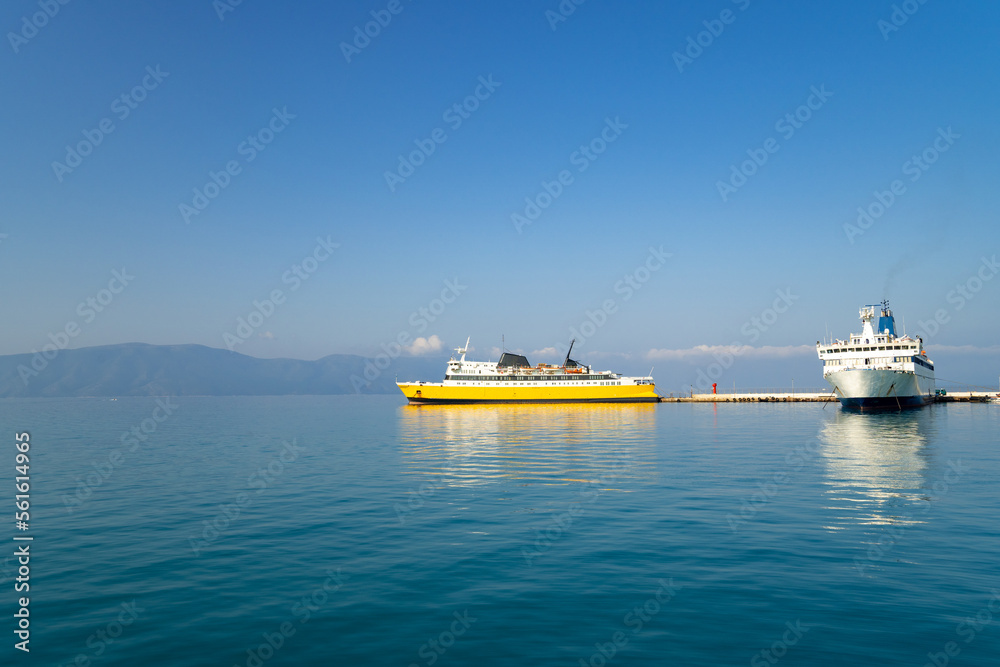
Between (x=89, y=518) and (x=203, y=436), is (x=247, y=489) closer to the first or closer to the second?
(x=89, y=518)

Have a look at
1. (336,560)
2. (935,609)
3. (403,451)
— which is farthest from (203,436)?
(935,609)

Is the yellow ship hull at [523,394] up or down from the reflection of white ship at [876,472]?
up

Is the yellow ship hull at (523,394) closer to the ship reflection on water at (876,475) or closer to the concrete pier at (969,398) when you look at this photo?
the concrete pier at (969,398)

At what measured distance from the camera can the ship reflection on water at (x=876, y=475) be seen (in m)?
18.5

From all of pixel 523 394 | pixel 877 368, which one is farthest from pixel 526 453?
pixel 523 394

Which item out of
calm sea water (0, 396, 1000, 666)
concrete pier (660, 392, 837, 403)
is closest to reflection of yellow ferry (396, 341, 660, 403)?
concrete pier (660, 392, 837, 403)

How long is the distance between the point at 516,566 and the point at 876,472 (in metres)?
23.8

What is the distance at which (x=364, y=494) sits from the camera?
23.0 m

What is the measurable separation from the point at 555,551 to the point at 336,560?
231 inches

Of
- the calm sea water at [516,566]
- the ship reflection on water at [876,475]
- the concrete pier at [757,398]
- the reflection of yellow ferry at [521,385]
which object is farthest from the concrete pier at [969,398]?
the calm sea water at [516,566]

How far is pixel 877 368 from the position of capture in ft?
243

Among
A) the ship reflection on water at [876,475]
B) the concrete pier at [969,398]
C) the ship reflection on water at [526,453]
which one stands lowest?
the ship reflection on water at [526,453]

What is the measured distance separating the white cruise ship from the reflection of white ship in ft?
76.3

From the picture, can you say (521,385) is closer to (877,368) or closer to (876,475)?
(877,368)
